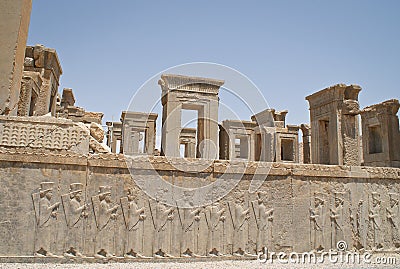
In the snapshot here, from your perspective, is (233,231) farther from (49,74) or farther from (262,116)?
(262,116)

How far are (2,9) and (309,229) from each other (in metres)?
7.52

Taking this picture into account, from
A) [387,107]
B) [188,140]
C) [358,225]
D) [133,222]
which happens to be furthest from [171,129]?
[387,107]

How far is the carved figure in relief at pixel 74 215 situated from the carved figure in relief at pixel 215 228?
230 centimetres

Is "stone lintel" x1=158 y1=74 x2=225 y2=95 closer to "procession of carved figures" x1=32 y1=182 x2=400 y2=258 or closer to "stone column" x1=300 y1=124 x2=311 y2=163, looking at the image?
"procession of carved figures" x1=32 y1=182 x2=400 y2=258

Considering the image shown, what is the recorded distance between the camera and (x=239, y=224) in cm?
689

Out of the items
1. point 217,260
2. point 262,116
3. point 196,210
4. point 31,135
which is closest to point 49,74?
point 31,135

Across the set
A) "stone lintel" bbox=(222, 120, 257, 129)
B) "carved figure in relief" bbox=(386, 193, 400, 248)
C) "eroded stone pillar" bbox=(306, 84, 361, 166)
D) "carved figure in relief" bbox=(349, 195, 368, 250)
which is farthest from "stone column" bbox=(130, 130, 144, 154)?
"carved figure in relief" bbox=(386, 193, 400, 248)

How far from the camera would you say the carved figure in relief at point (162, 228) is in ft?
21.2

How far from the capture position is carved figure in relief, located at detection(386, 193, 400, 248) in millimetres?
7887

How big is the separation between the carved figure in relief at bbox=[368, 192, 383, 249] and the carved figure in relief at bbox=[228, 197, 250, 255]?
2.96 meters

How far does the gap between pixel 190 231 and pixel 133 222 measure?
109 centimetres

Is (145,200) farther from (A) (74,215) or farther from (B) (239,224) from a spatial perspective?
(B) (239,224)

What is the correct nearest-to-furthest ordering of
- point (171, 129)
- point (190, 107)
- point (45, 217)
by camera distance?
point (45, 217) → point (171, 129) → point (190, 107)

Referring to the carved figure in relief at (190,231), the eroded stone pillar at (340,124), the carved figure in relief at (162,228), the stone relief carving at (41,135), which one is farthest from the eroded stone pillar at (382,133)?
the stone relief carving at (41,135)
